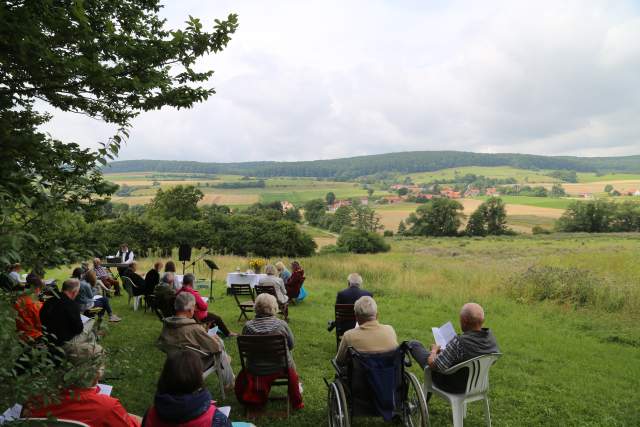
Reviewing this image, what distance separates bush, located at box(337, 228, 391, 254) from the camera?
4941 cm

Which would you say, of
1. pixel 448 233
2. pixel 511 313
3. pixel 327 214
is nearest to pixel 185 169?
pixel 327 214

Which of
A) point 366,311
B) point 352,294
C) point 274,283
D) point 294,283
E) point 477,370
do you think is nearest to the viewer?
point 477,370

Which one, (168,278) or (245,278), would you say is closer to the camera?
(168,278)

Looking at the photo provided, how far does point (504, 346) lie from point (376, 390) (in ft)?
16.3

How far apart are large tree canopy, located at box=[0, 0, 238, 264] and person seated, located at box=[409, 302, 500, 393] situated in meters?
3.32

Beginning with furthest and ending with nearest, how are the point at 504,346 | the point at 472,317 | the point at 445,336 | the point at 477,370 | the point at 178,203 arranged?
the point at 178,203, the point at 504,346, the point at 445,336, the point at 472,317, the point at 477,370

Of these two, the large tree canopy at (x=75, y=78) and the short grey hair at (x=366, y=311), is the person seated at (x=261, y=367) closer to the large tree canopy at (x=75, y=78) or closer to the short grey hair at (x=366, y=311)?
the short grey hair at (x=366, y=311)

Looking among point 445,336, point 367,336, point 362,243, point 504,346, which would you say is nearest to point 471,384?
point 445,336

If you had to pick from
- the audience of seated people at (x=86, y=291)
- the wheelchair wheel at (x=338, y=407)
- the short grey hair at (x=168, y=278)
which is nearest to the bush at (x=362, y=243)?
the short grey hair at (x=168, y=278)

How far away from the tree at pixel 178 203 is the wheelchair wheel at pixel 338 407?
168 feet

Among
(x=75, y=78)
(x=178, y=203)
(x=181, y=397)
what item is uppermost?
(x=75, y=78)

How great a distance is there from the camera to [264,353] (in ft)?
15.6

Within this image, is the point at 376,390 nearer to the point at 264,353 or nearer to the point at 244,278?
the point at 264,353

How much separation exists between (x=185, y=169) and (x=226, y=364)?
6055 inches
